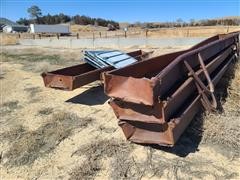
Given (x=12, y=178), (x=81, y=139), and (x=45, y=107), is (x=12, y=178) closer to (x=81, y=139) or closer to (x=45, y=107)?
(x=81, y=139)

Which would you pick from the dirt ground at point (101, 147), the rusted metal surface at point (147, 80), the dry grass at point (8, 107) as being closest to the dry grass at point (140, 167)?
the dirt ground at point (101, 147)

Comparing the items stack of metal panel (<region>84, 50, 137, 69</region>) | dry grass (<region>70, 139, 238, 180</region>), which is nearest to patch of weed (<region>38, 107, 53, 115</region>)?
dry grass (<region>70, 139, 238, 180</region>)

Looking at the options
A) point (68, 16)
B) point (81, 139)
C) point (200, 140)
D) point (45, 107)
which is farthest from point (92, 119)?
point (68, 16)

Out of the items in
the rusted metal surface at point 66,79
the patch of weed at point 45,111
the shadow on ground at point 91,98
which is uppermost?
the rusted metal surface at point 66,79

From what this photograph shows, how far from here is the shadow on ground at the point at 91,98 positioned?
20.9ft

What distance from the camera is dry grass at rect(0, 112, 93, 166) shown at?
4.11m

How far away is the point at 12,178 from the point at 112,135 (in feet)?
4.92

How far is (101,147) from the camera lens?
4.18 meters

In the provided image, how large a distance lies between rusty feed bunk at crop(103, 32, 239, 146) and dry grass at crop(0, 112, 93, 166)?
115 centimetres

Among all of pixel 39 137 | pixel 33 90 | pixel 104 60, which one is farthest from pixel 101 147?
pixel 33 90

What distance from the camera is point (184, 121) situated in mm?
3971

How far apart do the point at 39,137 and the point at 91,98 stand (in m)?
2.15

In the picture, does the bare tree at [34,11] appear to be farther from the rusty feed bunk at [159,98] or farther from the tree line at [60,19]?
Answer: the rusty feed bunk at [159,98]

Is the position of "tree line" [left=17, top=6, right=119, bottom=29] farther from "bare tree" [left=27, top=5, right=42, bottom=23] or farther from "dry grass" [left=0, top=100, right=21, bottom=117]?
"dry grass" [left=0, top=100, right=21, bottom=117]
